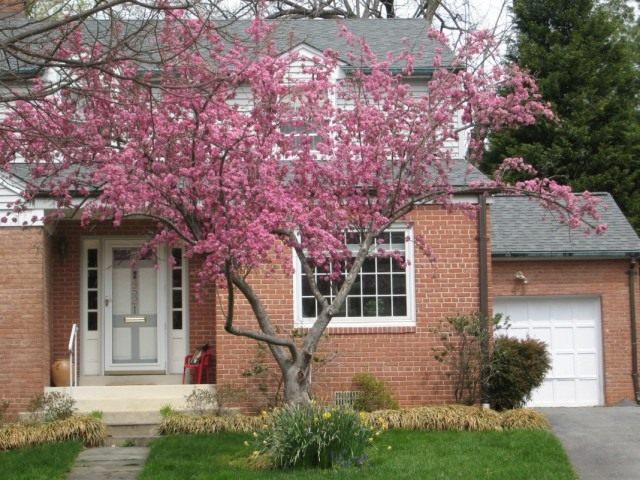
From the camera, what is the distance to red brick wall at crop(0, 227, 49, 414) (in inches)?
573

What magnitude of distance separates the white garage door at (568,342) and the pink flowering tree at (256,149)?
680cm

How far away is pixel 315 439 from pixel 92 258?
→ 22.2 feet

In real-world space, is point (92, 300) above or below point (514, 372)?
above

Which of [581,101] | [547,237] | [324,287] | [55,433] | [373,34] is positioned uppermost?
[373,34]

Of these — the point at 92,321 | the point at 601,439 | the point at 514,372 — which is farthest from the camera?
the point at 92,321

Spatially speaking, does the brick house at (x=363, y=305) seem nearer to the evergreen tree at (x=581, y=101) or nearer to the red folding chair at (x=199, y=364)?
the red folding chair at (x=199, y=364)

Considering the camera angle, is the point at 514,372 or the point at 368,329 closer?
the point at 514,372

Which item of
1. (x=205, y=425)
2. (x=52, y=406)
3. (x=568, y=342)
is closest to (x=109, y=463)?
(x=205, y=425)

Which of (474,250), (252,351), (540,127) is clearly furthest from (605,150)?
(252,351)

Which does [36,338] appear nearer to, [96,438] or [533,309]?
[96,438]

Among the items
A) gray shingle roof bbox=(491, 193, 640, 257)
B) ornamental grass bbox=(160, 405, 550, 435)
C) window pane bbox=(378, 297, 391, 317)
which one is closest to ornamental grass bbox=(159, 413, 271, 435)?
ornamental grass bbox=(160, 405, 550, 435)

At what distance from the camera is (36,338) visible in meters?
14.6

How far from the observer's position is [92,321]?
53.0 feet

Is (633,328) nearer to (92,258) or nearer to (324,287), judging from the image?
(324,287)
